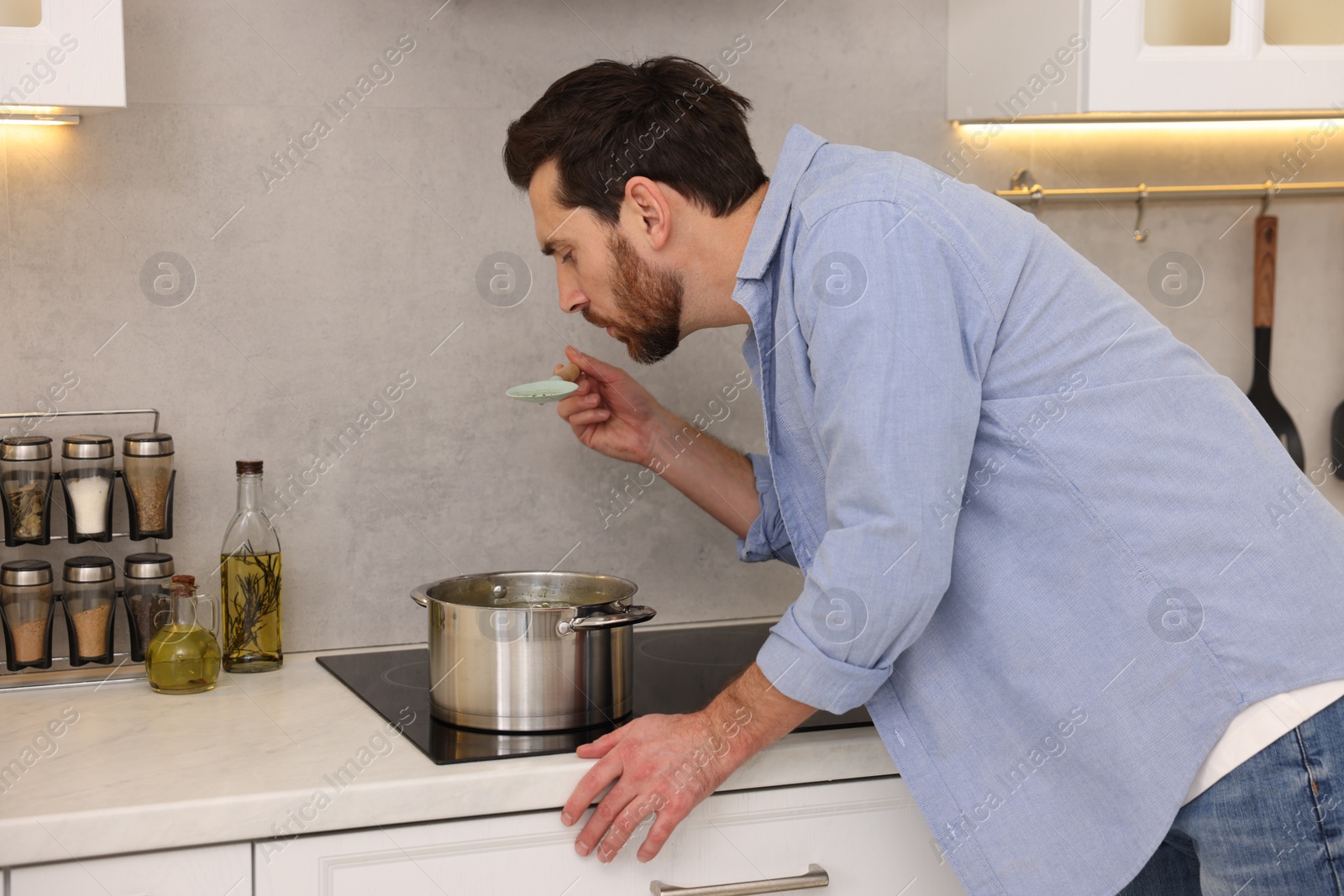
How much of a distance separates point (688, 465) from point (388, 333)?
42 centimetres

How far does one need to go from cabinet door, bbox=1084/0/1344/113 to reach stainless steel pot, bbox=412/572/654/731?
84cm

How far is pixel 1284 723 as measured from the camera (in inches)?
36.5

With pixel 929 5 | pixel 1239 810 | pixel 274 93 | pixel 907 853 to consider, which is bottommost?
pixel 907 853

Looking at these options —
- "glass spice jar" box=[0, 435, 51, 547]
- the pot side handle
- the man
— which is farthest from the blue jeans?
"glass spice jar" box=[0, 435, 51, 547]

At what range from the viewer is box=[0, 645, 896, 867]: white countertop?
94 centimetres

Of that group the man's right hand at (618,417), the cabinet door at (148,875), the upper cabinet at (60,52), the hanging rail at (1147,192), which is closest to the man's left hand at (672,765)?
the cabinet door at (148,875)

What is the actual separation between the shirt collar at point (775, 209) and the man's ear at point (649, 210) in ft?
0.32

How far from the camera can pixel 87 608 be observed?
1.33 metres

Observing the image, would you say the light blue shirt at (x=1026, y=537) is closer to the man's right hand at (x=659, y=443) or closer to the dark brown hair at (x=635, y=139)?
the dark brown hair at (x=635, y=139)

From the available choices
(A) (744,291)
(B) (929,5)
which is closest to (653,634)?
(A) (744,291)

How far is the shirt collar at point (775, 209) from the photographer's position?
1.06 meters

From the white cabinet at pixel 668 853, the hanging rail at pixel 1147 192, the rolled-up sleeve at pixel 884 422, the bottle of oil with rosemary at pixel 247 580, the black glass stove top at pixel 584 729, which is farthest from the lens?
the hanging rail at pixel 1147 192

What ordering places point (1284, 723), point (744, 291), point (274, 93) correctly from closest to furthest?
point (1284, 723) < point (744, 291) < point (274, 93)

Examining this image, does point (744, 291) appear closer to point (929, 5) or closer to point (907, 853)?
point (907, 853)
